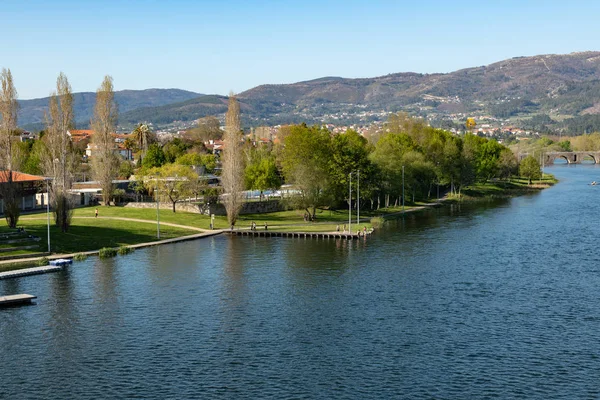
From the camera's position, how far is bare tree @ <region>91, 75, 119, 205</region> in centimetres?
11325

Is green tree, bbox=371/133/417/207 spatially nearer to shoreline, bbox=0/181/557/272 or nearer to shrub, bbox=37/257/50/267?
shoreline, bbox=0/181/557/272

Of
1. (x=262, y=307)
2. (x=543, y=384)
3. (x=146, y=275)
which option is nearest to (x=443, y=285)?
(x=262, y=307)

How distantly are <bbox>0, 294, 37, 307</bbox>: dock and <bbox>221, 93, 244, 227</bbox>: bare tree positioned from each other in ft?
145

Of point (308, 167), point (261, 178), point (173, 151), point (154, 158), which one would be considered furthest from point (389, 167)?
point (173, 151)

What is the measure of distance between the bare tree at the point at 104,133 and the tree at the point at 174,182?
6.54m

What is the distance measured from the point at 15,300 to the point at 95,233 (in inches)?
1208

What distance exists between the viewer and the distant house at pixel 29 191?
98906 mm

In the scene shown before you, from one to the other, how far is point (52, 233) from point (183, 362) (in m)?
45.6

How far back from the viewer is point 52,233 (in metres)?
84.3

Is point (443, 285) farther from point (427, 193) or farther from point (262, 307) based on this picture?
point (427, 193)

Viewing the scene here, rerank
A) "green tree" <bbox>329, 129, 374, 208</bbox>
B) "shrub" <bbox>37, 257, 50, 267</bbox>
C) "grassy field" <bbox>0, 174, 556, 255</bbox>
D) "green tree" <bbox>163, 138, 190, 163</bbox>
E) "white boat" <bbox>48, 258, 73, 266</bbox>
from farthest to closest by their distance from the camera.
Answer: "green tree" <bbox>163, 138, 190, 163</bbox>
"green tree" <bbox>329, 129, 374, 208</bbox>
"grassy field" <bbox>0, 174, 556, 255</bbox>
"shrub" <bbox>37, 257, 50, 267</bbox>
"white boat" <bbox>48, 258, 73, 266</bbox>

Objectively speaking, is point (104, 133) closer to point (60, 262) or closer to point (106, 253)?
point (106, 253)

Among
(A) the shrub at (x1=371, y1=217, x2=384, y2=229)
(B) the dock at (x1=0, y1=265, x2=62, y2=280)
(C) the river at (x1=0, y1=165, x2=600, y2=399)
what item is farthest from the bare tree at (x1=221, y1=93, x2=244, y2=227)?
(B) the dock at (x1=0, y1=265, x2=62, y2=280)

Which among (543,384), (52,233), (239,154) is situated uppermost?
(239,154)
